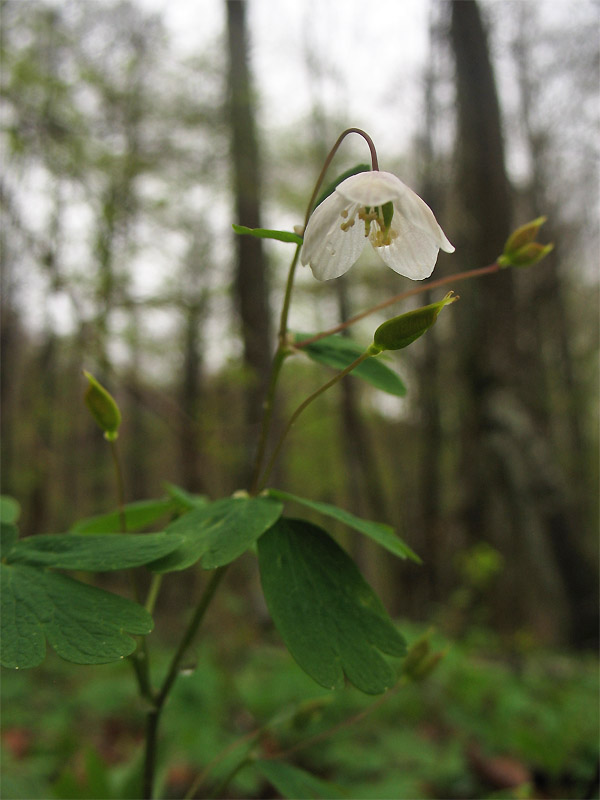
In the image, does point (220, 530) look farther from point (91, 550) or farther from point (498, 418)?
point (498, 418)

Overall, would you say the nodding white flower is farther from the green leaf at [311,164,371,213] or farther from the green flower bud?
the green flower bud

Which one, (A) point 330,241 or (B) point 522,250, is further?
(B) point 522,250

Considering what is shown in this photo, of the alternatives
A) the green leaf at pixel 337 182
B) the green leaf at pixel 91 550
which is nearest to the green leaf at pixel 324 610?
the green leaf at pixel 91 550

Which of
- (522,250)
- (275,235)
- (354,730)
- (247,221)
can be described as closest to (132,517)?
(275,235)

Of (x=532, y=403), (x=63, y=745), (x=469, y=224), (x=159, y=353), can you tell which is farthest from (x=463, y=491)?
(x=159, y=353)

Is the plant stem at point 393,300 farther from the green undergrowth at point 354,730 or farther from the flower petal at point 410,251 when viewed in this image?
the green undergrowth at point 354,730

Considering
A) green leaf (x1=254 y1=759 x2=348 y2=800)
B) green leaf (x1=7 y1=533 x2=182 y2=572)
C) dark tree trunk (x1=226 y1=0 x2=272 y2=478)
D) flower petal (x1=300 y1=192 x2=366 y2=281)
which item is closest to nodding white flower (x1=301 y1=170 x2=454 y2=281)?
flower petal (x1=300 y1=192 x2=366 y2=281)

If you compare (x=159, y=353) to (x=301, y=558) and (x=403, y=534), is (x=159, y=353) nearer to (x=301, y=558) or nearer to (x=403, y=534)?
(x=403, y=534)
